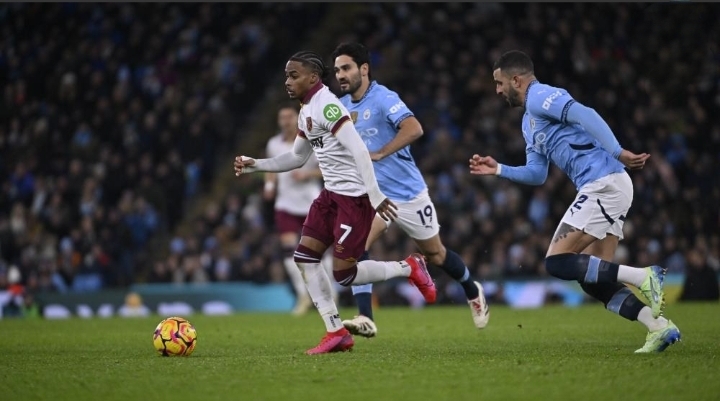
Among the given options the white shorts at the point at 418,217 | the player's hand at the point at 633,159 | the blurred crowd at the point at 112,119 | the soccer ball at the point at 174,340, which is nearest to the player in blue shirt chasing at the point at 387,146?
the white shorts at the point at 418,217

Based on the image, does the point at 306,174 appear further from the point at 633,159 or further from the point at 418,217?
the point at 633,159

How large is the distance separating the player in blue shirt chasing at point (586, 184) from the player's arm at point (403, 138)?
102 centimetres

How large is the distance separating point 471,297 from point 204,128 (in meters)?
13.8

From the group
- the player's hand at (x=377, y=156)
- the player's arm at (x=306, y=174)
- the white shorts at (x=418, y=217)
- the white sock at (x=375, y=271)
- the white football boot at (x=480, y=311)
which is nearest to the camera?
the white sock at (x=375, y=271)

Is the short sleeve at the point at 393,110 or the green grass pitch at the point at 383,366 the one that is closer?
the green grass pitch at the point at 383,366

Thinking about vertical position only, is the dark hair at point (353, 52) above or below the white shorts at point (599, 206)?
above

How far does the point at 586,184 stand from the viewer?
28.3ft

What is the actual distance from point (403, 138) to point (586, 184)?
1825mm

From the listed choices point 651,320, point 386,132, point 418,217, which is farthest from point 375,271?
point 651,320

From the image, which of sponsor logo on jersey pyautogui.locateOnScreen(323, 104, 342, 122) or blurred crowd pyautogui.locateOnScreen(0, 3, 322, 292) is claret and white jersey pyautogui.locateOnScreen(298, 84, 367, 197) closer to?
sponsor logo on jersey pyautogui.locateOnScreen(323, 104, 342, 122)

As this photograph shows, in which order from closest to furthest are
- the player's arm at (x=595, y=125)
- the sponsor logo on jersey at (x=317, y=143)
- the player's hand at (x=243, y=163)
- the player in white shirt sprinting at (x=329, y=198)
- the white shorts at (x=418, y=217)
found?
the player's arm at (x=595, y=125) < the player in white shirt sprinting at (x=329, y=198) < the sponsor logo on jersey at (x=317, y=143) < the player's hand at (x=243, y=163) < the white shorts at (x=418, y=217)

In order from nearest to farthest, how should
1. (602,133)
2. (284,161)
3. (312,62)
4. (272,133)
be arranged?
1. (602,133)
2. (312,62)
3. (284,161)
4. (272,133)

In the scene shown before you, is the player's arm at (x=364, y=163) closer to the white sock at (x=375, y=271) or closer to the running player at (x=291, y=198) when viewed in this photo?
the white sock at (x=375, y=271)

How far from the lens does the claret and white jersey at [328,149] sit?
28.5 ft
